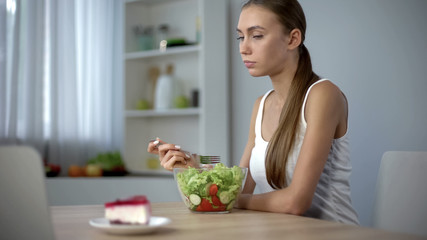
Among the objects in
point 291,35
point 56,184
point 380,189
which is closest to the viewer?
point 380,189

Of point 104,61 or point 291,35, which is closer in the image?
point 291,35

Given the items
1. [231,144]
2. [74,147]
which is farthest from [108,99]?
[231,144]

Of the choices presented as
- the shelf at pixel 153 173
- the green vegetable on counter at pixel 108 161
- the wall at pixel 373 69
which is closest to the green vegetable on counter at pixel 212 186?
the wall at pixel 373 69

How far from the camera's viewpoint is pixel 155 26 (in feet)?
13.7

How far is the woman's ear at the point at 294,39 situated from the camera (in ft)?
5.83

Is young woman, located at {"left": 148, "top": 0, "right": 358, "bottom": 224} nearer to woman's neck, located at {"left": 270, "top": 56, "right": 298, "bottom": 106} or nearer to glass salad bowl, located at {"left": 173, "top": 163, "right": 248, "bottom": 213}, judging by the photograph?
woman's neck, located at {"left": 270, "top": 56, "right": 298, "bottom": 106}

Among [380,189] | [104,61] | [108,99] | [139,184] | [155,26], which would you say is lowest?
[139,184]

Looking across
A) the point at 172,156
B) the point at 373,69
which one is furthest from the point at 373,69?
the point at 172,156

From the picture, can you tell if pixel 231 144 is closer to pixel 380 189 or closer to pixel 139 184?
pixel 139 184

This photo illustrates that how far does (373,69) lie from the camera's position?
2719 mm

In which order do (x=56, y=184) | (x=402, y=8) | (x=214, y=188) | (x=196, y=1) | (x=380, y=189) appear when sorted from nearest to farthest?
(x=214, y=188) < (x=380, y=189) < (x=402, y=8) < (x=56, y=184) < (x=196, y=1)

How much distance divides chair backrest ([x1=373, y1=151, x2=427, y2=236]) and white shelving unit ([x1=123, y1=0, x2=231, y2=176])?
1.96 metres

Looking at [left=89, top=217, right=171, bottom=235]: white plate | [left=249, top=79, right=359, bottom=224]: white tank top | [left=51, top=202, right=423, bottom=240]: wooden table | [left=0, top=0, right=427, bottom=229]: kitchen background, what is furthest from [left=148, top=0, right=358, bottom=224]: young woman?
[left=0, top=0, right=427, bottom=229]: kitchen background

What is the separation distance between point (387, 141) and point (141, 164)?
203cm
